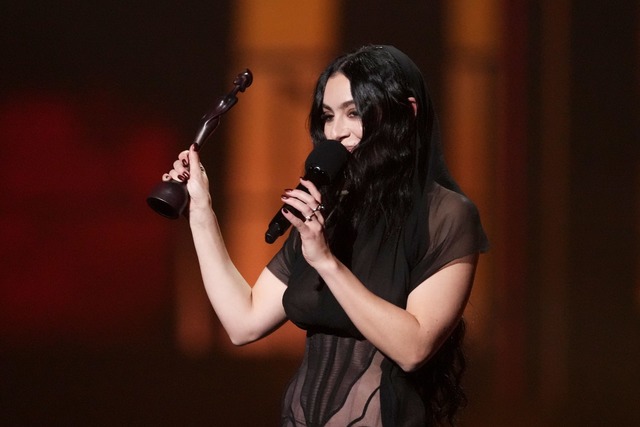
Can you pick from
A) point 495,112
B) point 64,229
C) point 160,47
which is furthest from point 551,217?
point 64,229

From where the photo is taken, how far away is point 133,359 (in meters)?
3.08

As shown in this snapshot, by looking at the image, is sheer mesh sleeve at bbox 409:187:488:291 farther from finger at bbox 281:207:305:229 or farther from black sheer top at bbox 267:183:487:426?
finger at bbox 281:207:305:229

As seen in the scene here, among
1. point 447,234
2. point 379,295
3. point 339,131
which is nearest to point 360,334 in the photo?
point 379,295

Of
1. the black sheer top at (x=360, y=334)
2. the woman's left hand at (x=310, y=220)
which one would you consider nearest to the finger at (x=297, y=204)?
the woman's left hand at (x=310, y=220)

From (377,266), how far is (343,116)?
259 mm

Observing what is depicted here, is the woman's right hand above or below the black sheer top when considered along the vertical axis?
above

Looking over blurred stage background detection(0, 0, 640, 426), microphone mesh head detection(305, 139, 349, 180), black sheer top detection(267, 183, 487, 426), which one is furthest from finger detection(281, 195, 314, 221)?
blurred stage background detection(0, 0, 640, 426)

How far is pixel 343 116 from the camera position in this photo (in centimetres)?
148

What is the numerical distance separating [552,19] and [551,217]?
68 centimetres

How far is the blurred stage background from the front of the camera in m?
3.03

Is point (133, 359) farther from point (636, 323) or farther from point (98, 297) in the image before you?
point (636, 323)

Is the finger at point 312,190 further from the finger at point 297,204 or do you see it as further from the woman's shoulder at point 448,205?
the woman's shoulder at point 448,205

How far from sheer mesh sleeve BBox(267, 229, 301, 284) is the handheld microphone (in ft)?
0.83

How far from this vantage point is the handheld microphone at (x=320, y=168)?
1.25 meters
